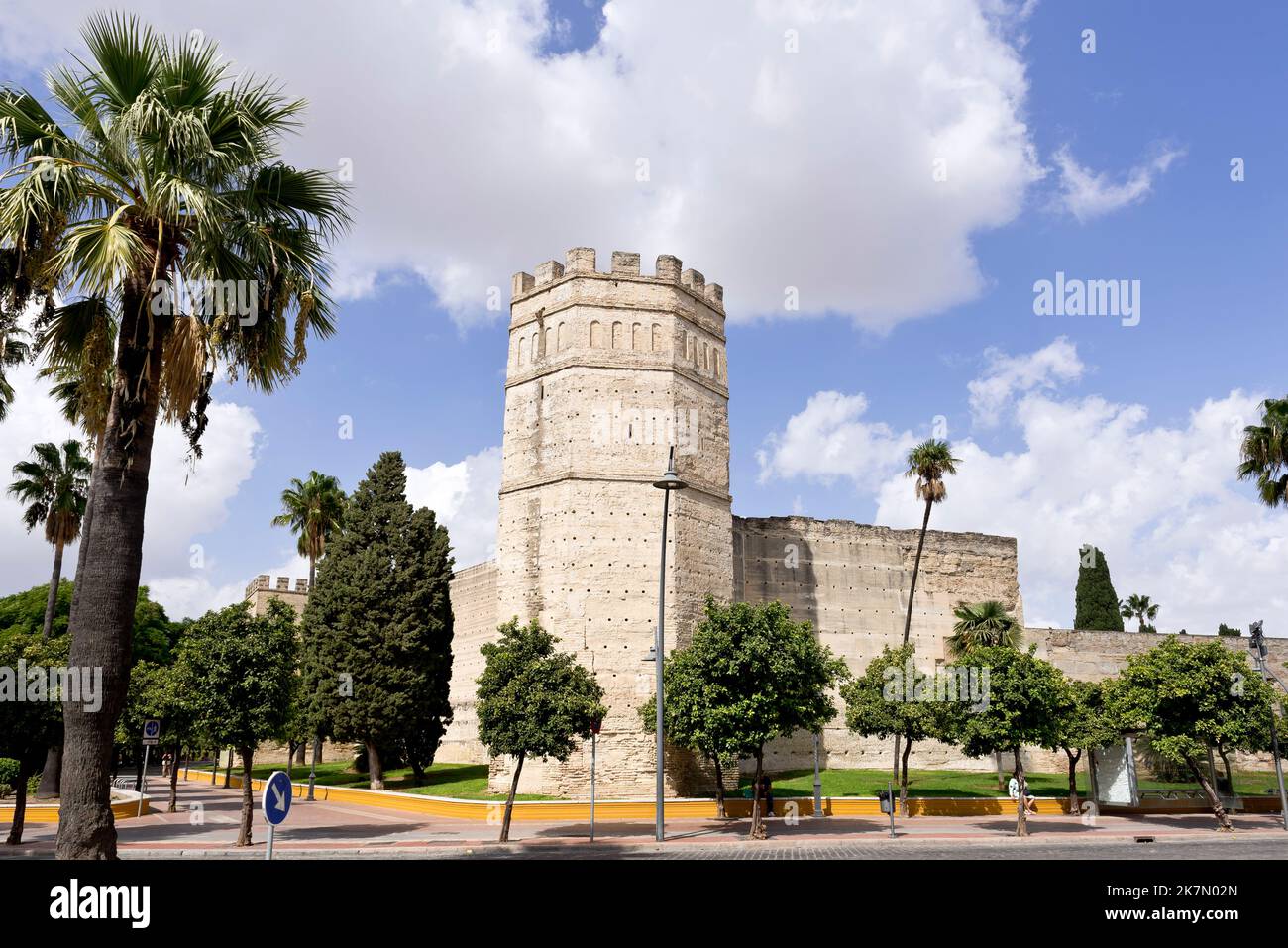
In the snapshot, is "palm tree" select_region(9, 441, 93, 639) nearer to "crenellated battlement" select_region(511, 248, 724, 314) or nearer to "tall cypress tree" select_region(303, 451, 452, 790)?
"tall cypress tree" select_region(303, 451, 452, 790)

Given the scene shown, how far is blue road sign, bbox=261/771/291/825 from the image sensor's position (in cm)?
862

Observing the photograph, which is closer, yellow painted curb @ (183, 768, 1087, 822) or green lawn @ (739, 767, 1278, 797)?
yellow painted curb @ (183, 768, 1087, 822)

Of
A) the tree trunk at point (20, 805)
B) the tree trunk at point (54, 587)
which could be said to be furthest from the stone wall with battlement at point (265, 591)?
the tree trunk at point (20, 805)

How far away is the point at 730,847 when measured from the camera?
1956 centimetres

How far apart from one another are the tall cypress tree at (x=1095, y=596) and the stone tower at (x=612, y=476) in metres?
39.5

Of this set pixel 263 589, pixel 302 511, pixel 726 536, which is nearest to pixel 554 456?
pixel 726 536

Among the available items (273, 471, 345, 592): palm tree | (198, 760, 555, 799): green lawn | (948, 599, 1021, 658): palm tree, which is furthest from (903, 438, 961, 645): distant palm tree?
(273, 471, 345, 592): palm tree

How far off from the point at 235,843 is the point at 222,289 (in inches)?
580

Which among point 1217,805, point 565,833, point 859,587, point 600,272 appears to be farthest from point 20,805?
point 859,587

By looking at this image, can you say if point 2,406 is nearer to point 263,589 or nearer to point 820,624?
point 820,624

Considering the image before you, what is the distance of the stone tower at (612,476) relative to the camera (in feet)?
96.6

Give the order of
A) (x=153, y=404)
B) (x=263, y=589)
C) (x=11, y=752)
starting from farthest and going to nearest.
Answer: (x=263, y=589)
(x=11, y=752)
(x=153, y=404)

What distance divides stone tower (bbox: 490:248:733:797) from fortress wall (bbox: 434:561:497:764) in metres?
11.8
